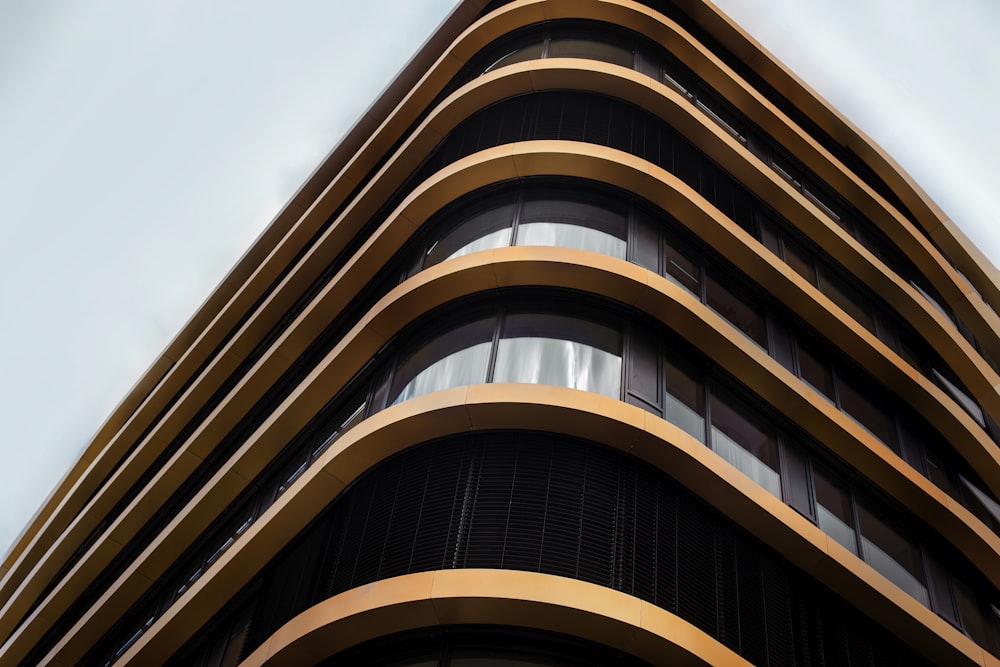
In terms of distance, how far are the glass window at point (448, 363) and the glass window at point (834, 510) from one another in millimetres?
5997

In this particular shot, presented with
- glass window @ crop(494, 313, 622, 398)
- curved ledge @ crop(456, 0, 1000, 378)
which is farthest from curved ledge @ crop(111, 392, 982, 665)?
curved ledge @ crop(456, 0, 1000, 378)

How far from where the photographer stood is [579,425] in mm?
12523

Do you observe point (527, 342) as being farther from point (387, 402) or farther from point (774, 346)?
point (774, 346)

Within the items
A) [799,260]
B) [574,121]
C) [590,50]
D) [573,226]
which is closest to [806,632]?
[573,226]

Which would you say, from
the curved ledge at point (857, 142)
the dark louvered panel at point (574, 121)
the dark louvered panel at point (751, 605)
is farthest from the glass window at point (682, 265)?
the curved ledge at point (857, 142)

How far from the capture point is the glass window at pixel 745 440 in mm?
14398

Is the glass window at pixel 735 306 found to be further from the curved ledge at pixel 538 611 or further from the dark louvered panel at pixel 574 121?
the curved ledge at pixel 538 611

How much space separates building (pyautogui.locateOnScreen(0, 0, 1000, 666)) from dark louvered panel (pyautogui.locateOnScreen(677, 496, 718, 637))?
0.14 ft

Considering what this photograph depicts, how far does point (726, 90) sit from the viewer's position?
2178cm

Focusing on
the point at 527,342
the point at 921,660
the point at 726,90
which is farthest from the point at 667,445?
the point at 726,90

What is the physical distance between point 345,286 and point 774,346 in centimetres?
847

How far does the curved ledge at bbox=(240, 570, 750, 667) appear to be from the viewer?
35.1 ft

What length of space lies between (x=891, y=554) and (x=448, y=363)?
26.4 ft

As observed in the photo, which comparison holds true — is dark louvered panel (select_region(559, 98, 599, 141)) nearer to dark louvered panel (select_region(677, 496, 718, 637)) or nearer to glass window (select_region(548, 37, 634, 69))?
glass window (select_region(548, 37, 634, 69))
